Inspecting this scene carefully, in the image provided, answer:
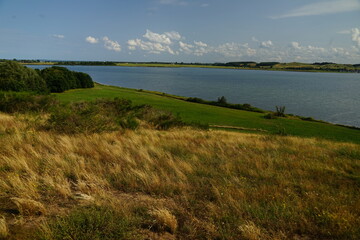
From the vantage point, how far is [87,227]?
321cm

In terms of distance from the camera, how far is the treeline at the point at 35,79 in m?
53.9

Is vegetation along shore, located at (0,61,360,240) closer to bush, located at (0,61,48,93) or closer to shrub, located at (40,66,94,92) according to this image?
bush, located at (0,61,48,93)

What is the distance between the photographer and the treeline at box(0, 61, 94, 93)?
53938 mm

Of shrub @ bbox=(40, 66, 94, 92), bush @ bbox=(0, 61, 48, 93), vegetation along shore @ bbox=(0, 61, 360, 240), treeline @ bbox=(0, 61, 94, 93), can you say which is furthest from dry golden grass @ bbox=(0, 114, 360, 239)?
shrub @ bbox=(40, 66, 94, 92)

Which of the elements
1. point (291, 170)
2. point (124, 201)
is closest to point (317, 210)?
point (291, 170)

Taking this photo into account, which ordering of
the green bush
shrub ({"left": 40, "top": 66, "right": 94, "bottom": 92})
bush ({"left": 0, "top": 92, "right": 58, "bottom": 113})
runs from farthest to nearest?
shrub ({"left": 40, "top": 66, "right": 94, "bottom": 92}) → bush ({"left": 0, "top": 92, "right": 58, "bottom": 113}) → the green bush

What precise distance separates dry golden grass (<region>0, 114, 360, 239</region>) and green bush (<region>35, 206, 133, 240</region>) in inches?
9.3

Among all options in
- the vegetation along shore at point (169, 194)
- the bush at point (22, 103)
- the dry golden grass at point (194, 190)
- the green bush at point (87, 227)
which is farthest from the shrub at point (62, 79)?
the green bush at point (87, 227)

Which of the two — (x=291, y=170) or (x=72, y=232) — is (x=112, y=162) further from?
(x=291, y=170)

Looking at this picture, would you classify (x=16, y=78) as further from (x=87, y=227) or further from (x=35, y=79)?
(x=87, y=227)

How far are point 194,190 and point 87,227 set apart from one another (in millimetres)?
2144

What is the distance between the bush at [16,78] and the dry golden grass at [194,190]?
178 ft

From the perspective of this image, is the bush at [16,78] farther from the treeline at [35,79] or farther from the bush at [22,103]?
the bush at [22,103]

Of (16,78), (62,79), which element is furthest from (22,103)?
(62,79)
